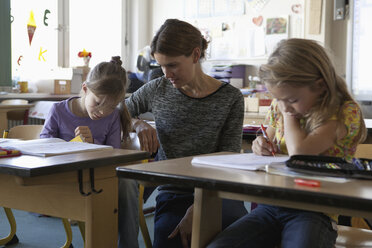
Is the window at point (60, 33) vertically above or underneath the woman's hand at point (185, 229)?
above

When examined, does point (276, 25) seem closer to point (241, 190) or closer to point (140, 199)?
point (140, 199)

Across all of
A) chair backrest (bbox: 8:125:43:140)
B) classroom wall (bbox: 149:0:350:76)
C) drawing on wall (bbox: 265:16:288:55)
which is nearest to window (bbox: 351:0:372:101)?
Answer: classroom wall (bbox: 149:0:350:76)

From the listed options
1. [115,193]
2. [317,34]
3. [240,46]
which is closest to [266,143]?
[115,193]

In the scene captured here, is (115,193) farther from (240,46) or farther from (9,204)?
(240,46)

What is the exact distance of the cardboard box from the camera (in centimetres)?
425

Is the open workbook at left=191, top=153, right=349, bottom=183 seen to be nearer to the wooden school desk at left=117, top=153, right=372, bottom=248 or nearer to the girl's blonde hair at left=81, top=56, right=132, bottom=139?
the wooden school desk at left=117, top=153, right=372, bottom=248

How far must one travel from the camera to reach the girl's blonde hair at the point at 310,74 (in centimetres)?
125

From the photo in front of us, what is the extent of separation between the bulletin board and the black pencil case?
3392 mm

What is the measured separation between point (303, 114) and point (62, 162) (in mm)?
681

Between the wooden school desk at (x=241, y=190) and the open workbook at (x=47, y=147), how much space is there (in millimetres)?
403

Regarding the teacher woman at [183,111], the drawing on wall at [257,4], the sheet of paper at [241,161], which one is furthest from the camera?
the drawing on wall at [257,4]

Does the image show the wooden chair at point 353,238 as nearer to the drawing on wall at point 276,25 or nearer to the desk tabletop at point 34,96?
the desk tabletop at point 34,96

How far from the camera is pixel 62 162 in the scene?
1253mm

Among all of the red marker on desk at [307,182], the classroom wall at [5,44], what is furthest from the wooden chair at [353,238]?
the classroom wall at [5,44]
